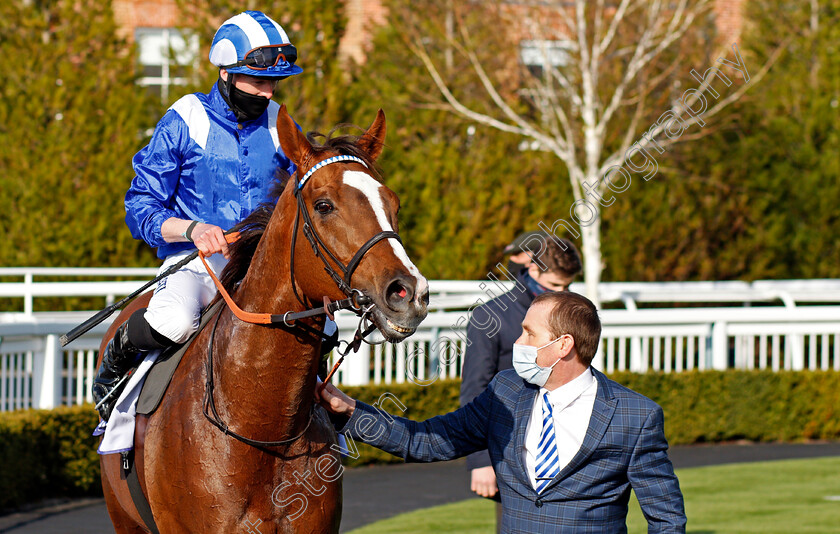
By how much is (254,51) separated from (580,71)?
31.3ft

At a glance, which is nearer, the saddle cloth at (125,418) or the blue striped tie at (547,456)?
the blue striped tie at (547,456)

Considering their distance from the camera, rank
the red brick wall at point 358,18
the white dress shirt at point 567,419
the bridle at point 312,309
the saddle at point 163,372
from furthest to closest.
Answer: the red brick wall at point 358,18
the saddle at point 163,372
the white dress shirt at point 567,419
the bridle at point 312,309

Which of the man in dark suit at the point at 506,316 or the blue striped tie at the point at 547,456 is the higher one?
the man in dark suit at the point at 506,316

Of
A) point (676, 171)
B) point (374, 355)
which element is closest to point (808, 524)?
point (374, 355)

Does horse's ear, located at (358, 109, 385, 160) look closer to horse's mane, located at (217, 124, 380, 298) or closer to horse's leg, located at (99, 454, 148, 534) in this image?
horse's mane, located at (217, 124, 380, 298)

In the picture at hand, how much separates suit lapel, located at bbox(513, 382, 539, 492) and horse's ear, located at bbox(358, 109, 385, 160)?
2.73 feet

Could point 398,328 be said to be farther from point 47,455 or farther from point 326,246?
point 47,455

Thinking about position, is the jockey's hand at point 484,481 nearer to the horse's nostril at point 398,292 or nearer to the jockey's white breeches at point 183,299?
the jockey's white breeches at point 183,299

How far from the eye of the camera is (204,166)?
3.43m

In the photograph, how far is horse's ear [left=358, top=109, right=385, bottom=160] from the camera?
9.59ft

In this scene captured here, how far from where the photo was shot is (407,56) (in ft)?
40.7

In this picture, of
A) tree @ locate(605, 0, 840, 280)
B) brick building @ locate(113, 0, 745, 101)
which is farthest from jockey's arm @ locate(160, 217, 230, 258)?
tree @ locate(605, 0, 840, 280)

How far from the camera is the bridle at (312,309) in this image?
2527 millimetres

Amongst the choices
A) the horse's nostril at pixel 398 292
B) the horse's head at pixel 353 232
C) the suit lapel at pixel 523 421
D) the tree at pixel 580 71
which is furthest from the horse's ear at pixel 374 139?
the tree at pixel 580 71
